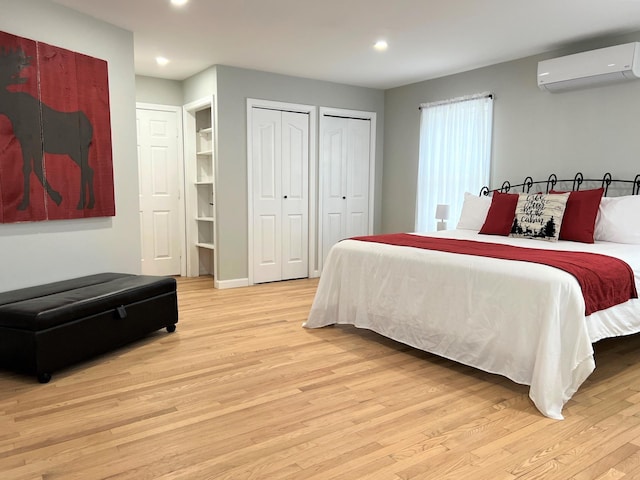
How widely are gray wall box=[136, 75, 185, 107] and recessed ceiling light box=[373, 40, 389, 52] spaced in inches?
102

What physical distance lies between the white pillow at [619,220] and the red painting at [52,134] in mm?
3852

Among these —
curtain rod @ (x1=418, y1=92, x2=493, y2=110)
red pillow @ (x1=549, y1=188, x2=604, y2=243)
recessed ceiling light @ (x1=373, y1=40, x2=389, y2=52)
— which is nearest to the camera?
red pillow @ (x1=549, y1=188, x2=604, y2=243)

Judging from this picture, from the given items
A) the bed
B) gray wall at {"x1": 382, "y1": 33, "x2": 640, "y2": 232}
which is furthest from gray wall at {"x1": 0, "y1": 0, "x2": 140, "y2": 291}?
gray wall at {"x1": 382, "y1": 33, "x2": 640, "y2": 232}

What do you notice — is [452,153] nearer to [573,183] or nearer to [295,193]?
[573,183]

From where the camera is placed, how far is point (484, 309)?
2.79 meters

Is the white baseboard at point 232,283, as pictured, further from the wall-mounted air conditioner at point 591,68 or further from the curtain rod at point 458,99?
the wall-mounted air conditioner at point 591,68

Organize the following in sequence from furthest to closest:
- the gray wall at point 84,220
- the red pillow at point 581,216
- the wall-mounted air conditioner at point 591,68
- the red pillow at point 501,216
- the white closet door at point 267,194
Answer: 1. the white closet door at point 267,194
2. the red pillow at point 501,216
3. the wall-mounted air conditioner at point 591,68
4. the red pillow at point 581,216
5. the gray wall at point 84,220

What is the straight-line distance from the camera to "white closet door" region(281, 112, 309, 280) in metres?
5.71

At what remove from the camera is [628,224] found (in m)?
3.56

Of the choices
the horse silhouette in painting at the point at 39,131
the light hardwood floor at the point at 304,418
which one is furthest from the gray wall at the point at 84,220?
the light hardwood floor at the point at 304,418

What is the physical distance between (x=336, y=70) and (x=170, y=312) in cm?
324

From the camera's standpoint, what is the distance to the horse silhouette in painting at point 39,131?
3.14m

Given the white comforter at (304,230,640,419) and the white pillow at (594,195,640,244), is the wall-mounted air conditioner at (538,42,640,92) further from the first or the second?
the white comforter at (304,230,640,419)

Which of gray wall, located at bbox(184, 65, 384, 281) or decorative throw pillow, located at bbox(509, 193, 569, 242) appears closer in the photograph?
decorative throw pillow, located at bbox(509, 193, 569, 242)
